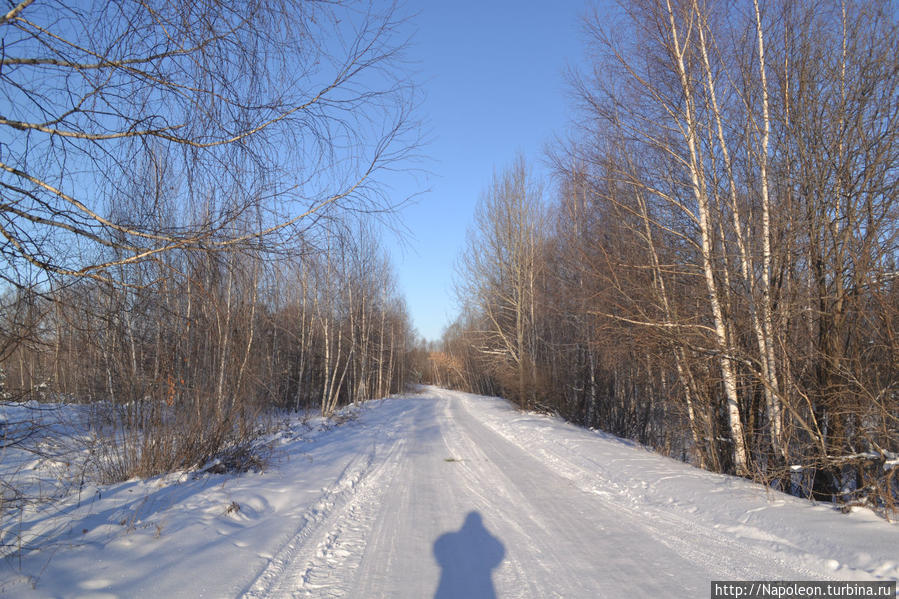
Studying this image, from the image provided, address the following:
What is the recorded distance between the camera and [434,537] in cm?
472

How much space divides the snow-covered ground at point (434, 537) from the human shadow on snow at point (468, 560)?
0.8 inches

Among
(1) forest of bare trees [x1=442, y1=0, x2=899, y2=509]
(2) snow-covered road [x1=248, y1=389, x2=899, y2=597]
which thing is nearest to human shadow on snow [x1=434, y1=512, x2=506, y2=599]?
(2) snow-covered road [x1=248, y1=389, x2=899, y2=597]

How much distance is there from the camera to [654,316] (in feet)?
28.9

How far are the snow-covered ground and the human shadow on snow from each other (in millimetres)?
20

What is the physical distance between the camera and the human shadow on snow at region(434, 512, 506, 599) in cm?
351

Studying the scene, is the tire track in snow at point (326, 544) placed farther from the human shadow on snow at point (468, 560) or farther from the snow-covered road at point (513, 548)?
the human shadow on snow at point (468, 560)

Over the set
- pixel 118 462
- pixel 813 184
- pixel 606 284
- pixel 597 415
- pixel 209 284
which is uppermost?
pixel 813 184

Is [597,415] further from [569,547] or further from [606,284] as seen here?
[569,547]

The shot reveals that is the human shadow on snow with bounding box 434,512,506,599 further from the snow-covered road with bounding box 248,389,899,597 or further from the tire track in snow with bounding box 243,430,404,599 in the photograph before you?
the tire track in snow with bounding box 243,430,404,599

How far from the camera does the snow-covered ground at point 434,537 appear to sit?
355cm

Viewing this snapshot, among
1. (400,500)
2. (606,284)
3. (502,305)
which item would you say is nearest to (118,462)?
(400,500)

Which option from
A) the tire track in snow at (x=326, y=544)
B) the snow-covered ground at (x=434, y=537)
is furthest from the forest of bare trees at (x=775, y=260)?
the tire track in snow at (x=326, y=544)

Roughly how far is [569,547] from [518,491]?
228 centimetres

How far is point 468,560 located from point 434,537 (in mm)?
702
